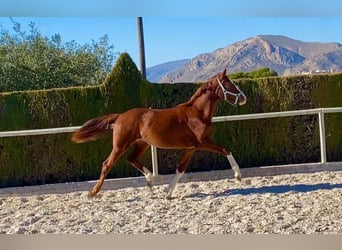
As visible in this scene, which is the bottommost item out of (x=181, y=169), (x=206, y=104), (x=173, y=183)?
(x=173, y=183)

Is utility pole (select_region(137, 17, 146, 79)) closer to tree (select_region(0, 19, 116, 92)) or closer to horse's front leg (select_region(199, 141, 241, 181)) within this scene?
tree (select_region(0, 19, 116, 92))

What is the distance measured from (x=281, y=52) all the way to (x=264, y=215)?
117cm

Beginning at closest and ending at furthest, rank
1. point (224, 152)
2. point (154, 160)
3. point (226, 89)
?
point (226, 89), point (224, 152), point (154, 160)

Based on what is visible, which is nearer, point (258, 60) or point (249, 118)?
point (258, 60)

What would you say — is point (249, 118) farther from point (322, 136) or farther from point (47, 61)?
point (47, 61)

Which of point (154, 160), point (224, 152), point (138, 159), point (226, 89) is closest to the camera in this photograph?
point (226, 89)

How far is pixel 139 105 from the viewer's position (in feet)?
17.7

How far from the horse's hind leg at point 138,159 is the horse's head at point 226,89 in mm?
679

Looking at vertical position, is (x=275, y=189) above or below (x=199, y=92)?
below

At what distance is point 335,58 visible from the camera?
4797 mm

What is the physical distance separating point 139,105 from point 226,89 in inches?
36.5

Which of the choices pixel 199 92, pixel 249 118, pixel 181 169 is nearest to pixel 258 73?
pixel 249 118

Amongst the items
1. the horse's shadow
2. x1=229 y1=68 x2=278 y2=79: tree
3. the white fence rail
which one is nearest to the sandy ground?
the horse's shadow

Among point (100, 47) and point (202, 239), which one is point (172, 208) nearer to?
point (202, 239)
